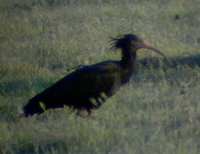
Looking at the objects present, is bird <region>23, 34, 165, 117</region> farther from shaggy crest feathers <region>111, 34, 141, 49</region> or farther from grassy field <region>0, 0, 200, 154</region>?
shaggy crest feathers <region>111, 34, 141, 49</region>

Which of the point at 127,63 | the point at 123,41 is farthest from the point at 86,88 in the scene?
the point at 123,41

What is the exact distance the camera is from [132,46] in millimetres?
10930

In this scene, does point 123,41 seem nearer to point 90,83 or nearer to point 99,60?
point 90,83

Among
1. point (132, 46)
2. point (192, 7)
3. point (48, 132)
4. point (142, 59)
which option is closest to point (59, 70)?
point (142, 59)

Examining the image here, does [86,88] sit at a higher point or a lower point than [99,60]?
higher

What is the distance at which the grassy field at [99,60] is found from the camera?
8945mm

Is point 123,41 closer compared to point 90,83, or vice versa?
point 90,83

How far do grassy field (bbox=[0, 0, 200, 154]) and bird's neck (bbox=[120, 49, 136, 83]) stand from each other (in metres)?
0.31

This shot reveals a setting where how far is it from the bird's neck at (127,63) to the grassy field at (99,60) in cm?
31

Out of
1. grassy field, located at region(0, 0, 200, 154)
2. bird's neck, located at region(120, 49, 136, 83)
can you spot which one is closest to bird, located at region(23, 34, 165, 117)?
bird's neck, located at region(120, 49, 136, 83)

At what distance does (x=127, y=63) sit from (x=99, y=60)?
9.09 feet

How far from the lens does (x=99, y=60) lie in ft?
44.3

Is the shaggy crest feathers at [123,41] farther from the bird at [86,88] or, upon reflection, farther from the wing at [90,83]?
the wing at [90,83]

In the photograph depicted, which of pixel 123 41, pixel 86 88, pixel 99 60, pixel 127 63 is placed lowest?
pixel 99 60
